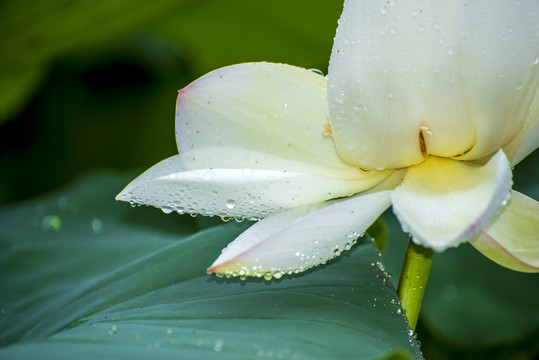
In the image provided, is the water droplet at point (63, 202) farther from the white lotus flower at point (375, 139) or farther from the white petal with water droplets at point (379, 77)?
the white petal with water droplets at point (379, 77)

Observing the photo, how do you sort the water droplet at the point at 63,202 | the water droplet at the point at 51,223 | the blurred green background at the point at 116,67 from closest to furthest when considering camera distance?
the water droplet at the point at 51,223 < the water droplet at the point at 63,202 < the blurred green background at the point at 116,67

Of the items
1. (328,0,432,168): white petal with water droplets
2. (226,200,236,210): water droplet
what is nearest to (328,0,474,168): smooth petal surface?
(328,0,432,168): white petal with water droplets

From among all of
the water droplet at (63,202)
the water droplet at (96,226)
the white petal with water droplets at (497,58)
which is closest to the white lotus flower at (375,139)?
the white petal with water droplets at (497,58)

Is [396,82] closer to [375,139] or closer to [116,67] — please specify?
[375,139]

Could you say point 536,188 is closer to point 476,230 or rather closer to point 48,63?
point 476,230

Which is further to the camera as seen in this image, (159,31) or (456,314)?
(159,31)

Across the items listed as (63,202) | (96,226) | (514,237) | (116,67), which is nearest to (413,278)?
(514,237)

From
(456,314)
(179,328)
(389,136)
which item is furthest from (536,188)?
(179,328)
